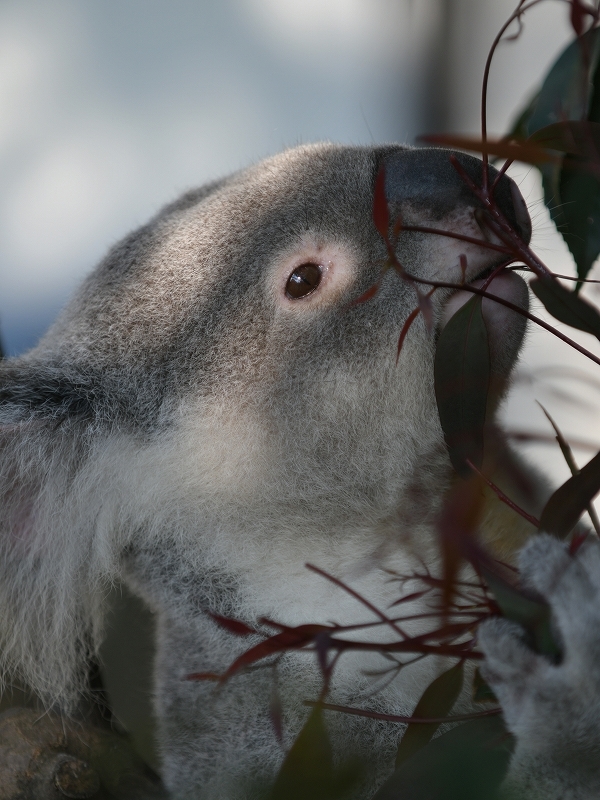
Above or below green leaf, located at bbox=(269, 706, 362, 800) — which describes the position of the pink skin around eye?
above

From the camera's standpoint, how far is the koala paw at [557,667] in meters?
0.57

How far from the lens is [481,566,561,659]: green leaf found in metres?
0.54

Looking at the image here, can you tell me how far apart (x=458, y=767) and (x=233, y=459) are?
66 cm

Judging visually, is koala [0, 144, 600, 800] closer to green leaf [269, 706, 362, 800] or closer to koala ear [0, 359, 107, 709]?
koala ear [0, 359, 107, 709]

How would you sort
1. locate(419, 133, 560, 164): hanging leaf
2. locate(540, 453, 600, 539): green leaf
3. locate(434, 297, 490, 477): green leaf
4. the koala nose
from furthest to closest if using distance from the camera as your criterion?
the koala nose
locate(434, 297, 490, 477): green leaf
locate(540, 453, 600, 539): green leaf
locate(419, 133, 560, 164): hanging leaf

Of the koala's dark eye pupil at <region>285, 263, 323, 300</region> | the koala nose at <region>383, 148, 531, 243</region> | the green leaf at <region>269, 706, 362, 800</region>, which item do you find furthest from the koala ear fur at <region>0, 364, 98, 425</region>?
the green leaf at <region>269, 706, 362, 800</region>

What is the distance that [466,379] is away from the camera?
727 mm

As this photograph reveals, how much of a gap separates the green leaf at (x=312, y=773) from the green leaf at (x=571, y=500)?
0.90 feet

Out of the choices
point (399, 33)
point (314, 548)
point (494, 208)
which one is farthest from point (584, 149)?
point (399, 33)

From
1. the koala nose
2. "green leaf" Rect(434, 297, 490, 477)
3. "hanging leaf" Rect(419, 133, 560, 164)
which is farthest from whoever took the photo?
the koala nose

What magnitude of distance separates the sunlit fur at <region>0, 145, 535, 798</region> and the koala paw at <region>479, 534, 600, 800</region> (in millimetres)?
432

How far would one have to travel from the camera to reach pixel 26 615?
114 centimetres

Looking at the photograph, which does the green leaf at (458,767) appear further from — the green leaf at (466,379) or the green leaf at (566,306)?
the green leaf at (566,306)

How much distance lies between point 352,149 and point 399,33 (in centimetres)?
193
